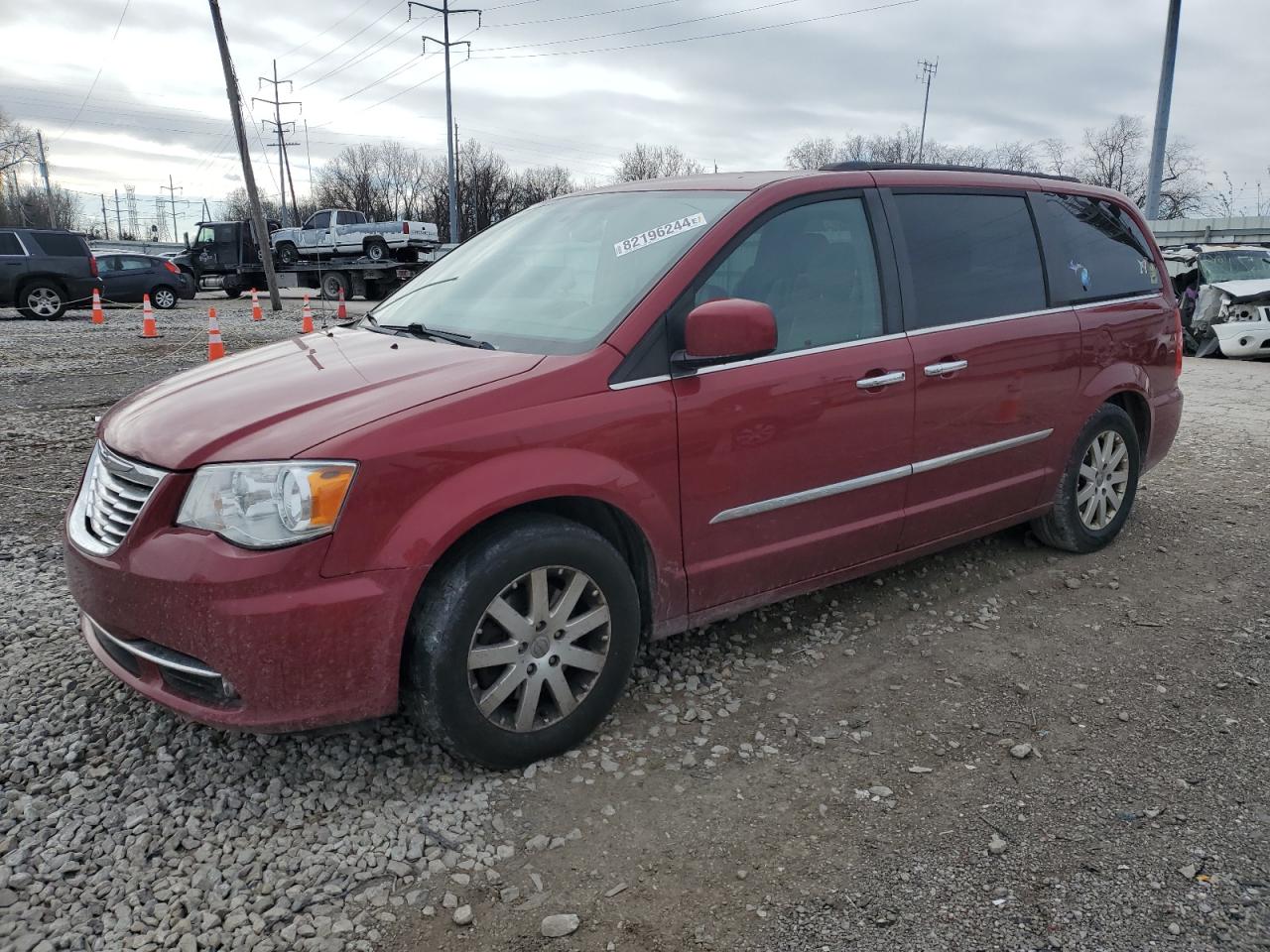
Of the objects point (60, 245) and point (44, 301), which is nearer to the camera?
point (44, 301)

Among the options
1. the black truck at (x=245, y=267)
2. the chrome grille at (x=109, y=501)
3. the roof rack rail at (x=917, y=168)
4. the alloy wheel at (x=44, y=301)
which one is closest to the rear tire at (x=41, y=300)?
the alloy wheel at (x=44, y=301)

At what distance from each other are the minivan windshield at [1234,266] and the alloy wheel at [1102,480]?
1191 centimetres

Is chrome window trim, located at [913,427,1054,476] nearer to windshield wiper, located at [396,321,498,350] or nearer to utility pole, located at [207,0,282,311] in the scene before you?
windshield wiper, located at [396,321,498,350]

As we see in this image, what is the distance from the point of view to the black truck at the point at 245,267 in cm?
2908

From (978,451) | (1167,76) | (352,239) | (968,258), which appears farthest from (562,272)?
(352,239)

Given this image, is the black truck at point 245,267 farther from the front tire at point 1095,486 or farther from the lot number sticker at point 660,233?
the lot number sticker at point 660,233

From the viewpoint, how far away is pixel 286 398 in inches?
108

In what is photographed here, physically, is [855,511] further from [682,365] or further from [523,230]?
[523,230]

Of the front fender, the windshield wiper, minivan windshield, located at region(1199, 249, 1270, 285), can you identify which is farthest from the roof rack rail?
minivan windshield, located at region(1199, 249, 1270, 285)

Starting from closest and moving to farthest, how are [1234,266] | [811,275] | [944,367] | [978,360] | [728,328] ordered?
1. [728,328]
2. [811,275]
3. [944,367]
4. [978,360]
5. [1234,266]

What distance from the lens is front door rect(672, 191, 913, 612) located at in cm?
309

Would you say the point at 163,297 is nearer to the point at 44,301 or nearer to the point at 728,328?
the point at 44,301

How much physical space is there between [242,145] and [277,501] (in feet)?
79.5

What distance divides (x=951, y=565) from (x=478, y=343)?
2.68m
